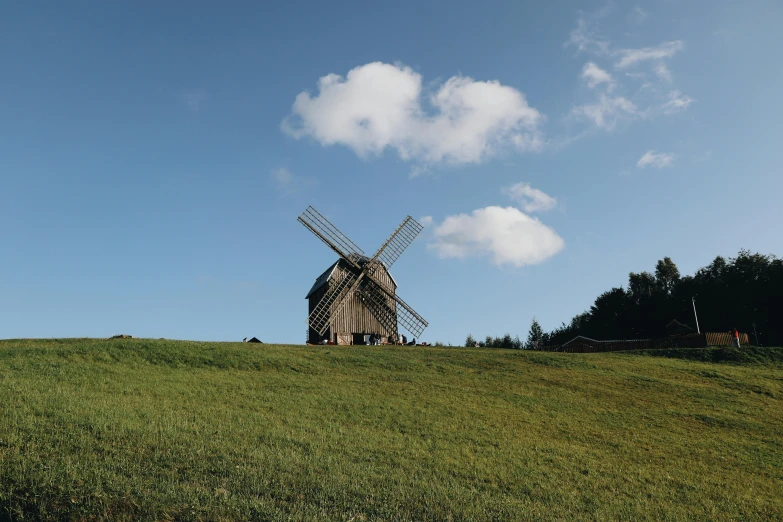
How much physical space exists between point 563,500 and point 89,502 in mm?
10308

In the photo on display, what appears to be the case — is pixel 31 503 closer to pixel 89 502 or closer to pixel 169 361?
pixel 89 502

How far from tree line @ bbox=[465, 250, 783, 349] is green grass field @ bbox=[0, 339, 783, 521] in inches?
1427

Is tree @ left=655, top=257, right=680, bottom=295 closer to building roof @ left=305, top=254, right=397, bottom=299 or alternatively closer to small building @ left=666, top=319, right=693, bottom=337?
small building @ left=666, top=319, right=693, bottom=337

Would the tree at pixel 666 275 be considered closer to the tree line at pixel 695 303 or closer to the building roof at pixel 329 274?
the tree line at pixel 695 303

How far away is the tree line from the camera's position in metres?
72.0

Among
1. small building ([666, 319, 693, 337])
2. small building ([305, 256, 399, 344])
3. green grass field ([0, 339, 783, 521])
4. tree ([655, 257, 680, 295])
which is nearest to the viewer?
green grass field ([0, 339, 783, 521])

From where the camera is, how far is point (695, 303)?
8012cm

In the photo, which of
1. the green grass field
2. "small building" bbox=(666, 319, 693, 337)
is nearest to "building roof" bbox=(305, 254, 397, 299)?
the green grass field

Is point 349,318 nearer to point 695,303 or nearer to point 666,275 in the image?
point 695,303

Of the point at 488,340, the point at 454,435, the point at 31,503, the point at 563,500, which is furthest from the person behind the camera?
the point at 488,340

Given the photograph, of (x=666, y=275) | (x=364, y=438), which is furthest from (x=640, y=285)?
(x=364, y=438)

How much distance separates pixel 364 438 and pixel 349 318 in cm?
Answer: 3258

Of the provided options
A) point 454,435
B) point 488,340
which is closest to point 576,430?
point 454,435

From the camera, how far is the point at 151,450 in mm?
13344
